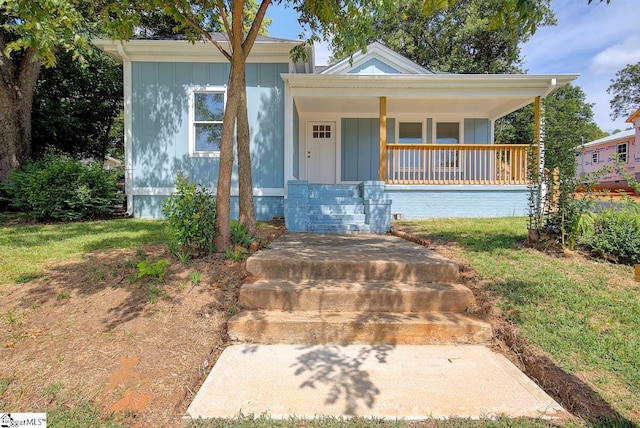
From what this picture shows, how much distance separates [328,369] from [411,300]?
121cm

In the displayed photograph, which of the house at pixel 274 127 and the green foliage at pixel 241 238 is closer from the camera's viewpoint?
the green foliage at pixel 241 238

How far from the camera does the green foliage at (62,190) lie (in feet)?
23.1

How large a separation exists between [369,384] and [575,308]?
2172mm

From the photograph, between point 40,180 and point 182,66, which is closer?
point 40,180

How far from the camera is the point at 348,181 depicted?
1089 cm

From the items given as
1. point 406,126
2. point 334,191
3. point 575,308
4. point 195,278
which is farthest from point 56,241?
point 406,126

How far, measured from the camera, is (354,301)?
3369 millimetres

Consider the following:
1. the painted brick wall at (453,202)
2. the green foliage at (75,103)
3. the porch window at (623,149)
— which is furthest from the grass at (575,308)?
the porch window at (623,149)

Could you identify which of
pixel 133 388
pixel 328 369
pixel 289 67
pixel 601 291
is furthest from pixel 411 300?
pixel 289 67

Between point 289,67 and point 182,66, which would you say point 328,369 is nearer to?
point 289,67

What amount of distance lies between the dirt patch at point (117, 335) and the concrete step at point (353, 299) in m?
0.32

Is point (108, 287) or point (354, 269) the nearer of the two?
point (108, 287)

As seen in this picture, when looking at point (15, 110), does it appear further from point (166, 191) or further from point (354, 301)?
point (354, 301)

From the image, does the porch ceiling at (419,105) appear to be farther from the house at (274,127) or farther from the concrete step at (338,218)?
the concrete step at (338,218)
